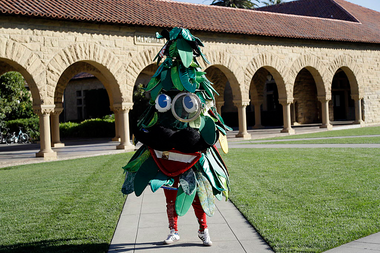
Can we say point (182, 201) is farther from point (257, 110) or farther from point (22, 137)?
point (257, 110)

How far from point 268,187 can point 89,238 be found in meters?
3.86

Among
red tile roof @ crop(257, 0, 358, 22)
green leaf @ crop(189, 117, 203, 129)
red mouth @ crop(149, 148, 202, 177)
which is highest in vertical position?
red tile roof @ crop(257, 0, 358, 22)

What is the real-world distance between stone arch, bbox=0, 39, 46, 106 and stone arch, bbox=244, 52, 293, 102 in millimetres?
9697

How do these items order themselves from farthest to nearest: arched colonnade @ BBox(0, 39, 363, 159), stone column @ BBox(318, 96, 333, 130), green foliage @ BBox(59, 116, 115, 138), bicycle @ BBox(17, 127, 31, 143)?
green foliage @ BBox(59, 116, 115, 138)
bicycle @ BBox(17, 127, 31, 143)
stone column @ BBox(318, 96, 333, 130)
arched colonnade @ BBox(0, 39, 363, 159)

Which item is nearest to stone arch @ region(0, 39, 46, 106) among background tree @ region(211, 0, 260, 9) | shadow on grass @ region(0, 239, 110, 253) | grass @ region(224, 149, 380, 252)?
grass @ region(224, 149, 380, 252)

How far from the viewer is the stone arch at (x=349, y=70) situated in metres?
24.1

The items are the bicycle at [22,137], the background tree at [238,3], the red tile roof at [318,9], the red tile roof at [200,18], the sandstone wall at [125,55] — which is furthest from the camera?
the background tree at [238,3]

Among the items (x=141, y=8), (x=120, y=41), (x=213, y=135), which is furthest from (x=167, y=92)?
(x=141, y=8)

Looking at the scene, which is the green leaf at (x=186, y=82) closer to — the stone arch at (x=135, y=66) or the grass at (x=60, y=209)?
the grass at (x=60, y=209)

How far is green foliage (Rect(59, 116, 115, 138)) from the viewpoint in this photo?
28.0 metres

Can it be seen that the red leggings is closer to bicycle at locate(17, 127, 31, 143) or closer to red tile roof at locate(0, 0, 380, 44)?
red tile roof at locate(0, 0, 380, 44)

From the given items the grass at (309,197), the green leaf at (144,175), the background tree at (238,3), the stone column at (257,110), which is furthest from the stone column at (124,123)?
the background tree at (238,3)

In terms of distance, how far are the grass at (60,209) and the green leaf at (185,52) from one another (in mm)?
2258

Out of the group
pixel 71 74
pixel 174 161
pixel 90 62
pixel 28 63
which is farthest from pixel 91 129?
pixel 174 161
